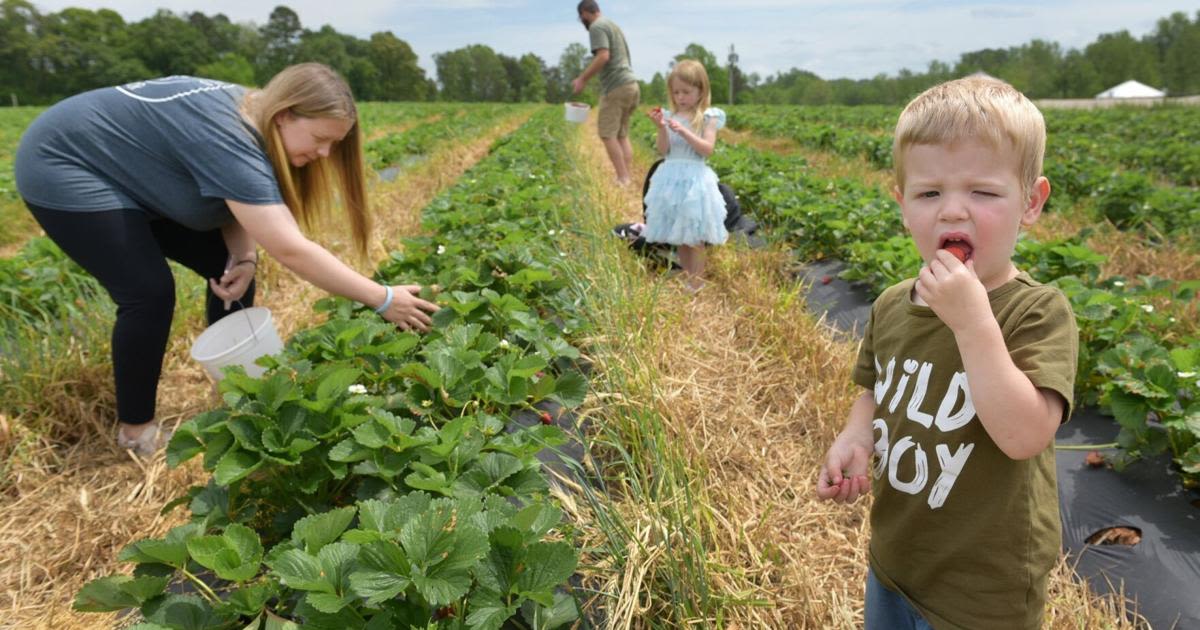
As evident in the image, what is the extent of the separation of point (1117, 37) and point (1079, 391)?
272 ft

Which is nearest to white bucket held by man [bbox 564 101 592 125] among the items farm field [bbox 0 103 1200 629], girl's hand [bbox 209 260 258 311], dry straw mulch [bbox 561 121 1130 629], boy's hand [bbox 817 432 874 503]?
farm field [bbox 0 103 1200 629]

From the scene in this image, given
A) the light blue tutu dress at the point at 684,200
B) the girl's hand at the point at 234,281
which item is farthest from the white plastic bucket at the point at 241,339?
the light blue tutu dress at the point at 684,200

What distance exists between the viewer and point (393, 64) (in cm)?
7656

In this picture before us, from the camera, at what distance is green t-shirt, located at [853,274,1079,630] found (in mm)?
1076

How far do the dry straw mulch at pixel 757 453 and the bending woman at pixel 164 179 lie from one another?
1187 mm

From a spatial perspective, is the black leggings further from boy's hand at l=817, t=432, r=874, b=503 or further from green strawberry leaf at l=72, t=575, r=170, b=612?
boy's hand at l=817, t=432, r=874, b=503

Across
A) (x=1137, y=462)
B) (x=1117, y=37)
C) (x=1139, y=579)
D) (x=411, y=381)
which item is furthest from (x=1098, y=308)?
(x=1117, y=37)

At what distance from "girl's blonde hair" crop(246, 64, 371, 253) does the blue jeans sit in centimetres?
233

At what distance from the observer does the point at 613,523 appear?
174 centimetres

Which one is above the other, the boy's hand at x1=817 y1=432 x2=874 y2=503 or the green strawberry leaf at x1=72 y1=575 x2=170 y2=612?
the boy's hand at x1=817 y1=432 x2=874 y2=503

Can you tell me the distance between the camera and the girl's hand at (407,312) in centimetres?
258

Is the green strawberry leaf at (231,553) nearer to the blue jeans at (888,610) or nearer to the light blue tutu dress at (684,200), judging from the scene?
the blue jeans at (888,610)

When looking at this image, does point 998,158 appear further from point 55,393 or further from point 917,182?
point 55,393

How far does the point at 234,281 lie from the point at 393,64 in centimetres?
8206
